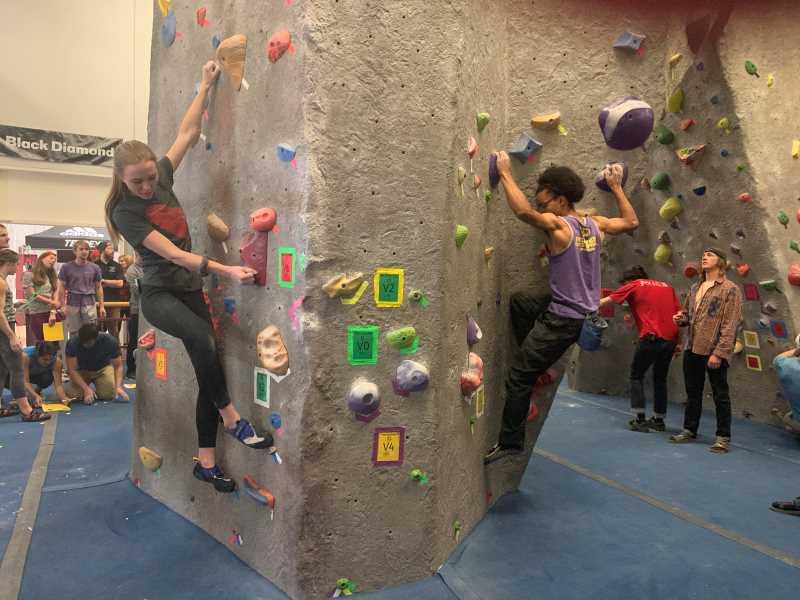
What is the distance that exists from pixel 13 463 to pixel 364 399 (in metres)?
2.83

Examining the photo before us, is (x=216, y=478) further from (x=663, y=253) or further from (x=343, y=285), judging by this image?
(x=663, y=253)

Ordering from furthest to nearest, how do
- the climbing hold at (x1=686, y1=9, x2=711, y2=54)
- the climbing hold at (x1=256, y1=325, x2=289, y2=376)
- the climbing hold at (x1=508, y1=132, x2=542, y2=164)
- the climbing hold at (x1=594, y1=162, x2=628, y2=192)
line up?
the climbing hold at (x1=686, y1=9, x2=711, y2=54), the climbing hold at (x1=594, y1=162, x2=628, y2=192), the climbing hold at (x1=508, y1=132, x2=542, y2=164), the climbing hold at (x1=256, y1=325, x2=289, y2=376)

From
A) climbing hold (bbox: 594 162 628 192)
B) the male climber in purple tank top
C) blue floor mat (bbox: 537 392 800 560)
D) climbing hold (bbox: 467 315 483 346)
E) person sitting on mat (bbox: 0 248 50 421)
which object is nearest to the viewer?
climbing hold (bbox: 467 315 483 346)

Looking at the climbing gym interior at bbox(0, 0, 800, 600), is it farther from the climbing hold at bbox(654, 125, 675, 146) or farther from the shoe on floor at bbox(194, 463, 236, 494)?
the climbing hold at bbox(654, 125, 675, 146)

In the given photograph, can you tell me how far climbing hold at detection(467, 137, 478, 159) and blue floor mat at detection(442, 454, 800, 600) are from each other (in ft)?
5.67

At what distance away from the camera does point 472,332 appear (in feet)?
8.77

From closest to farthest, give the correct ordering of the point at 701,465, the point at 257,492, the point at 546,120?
1. the point at 257,492
2. the point at 546,120
3. the point at 701,465

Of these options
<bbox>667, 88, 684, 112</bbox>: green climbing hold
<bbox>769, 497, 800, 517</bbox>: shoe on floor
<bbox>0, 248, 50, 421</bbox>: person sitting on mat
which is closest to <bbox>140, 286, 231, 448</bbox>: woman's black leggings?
<bbox>0, 248, 50, 421</bbox>: person sitting on mat

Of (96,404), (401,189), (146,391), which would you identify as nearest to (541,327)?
(401,189)

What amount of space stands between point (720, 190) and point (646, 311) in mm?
1164

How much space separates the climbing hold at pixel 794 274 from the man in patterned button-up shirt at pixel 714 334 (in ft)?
2.27

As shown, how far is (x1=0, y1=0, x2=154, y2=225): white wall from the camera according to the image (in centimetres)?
756

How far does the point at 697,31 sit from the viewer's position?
376cm

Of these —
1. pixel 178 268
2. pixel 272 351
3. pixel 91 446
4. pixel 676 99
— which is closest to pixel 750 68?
pixel 676 99
